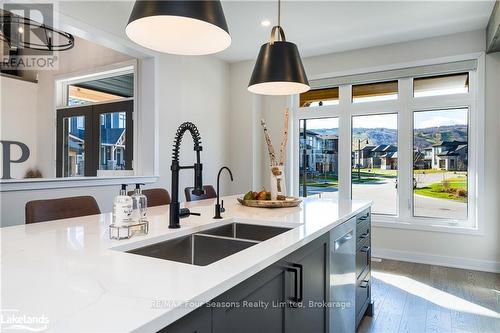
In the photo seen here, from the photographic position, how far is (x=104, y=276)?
0.86m

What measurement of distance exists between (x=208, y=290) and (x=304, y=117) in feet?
14.8

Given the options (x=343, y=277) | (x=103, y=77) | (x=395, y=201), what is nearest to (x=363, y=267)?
(x=343, y=277)

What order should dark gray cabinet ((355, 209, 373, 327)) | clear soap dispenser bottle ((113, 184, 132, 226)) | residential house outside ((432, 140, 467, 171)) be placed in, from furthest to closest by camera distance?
residential house outside ((432, 140, 467, 171)) < dark gray cabinet ((355, 209, 373, 327)) < clear soap dispenser bottle ((113, 184, 132, 226))

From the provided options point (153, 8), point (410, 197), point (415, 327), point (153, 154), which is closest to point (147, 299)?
point (153, 8)

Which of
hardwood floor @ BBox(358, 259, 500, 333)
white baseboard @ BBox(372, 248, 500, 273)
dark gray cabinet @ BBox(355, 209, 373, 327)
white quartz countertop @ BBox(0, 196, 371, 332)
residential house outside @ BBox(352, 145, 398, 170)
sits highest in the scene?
residential house outside @ BBox(352, 145, 398, 170)

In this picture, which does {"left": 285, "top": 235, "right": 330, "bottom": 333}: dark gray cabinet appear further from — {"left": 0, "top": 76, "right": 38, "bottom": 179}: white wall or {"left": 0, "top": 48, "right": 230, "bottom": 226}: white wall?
{"left": 0, "top": 76, "right": 38, "bottom": 179}: white wall

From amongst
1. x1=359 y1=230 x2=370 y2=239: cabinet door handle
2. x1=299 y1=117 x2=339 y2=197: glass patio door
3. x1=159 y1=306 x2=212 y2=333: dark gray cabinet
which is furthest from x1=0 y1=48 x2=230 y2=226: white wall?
x1=159 y1=306 x2=212 y2=333: dark gray cabinet

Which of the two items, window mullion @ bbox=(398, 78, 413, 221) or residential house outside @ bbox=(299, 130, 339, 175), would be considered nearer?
window mullion @ bbox=(398, 78, 413, 221)

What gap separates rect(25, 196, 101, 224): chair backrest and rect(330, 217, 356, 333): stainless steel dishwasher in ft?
4.80

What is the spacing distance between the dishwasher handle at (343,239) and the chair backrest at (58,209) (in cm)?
146

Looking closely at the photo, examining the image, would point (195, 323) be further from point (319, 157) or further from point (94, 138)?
point (94, 138)

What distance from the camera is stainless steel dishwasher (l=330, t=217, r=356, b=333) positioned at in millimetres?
1779

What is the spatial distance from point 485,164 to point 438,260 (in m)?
1.28

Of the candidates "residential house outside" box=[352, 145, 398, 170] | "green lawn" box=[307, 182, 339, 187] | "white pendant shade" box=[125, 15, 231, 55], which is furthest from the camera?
"green lawn" box=[307, 182, 339, 187]
